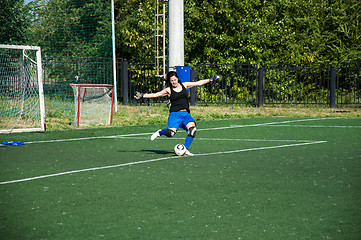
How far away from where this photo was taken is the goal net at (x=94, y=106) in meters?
17.7

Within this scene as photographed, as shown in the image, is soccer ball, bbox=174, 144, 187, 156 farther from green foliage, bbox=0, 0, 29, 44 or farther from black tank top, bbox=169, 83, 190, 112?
green foliage, bbox=0, 0, 29, 44

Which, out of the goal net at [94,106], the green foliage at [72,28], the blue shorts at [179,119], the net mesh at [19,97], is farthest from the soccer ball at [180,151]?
the green foliage at [72,28]

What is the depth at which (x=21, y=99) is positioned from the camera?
17344 millimetres

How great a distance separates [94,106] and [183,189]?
11.0 m

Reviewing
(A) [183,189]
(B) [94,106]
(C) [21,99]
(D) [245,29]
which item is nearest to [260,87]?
(D) [245,29]

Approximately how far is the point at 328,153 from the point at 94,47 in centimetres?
1358

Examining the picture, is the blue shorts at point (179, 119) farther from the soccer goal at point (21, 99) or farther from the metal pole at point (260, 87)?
the metal pole at point (260, 87)

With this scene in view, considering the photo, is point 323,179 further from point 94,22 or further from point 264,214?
point 94,22

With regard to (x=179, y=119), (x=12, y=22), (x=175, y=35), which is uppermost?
(x=12, y=22)

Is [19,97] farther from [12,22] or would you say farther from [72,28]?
[12,22]

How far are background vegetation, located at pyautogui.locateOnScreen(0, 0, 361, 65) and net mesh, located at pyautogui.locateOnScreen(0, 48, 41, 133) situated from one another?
6.03m

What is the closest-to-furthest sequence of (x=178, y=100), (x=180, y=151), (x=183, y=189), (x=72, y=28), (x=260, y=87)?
(x=183, y=189), (x=180, y=151), (x=178, y=100), (x=72, y=28), (x=260, y=87)

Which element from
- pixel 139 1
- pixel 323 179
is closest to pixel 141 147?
pixel 323 179

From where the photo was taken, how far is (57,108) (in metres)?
21.2
